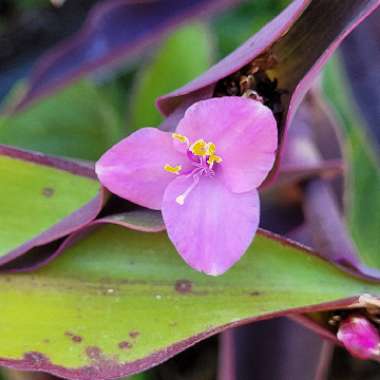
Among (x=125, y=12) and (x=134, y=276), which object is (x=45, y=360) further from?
(x=125, y=12)

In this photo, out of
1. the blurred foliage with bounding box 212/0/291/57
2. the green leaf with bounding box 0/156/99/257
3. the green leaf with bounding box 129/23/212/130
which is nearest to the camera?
the green leaf with bounding box 0/156/99/257

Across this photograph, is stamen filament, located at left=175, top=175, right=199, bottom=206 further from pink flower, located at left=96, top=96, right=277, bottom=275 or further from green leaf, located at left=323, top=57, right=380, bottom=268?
green leaf, located at left=323, top=57, right=380, bottom=268

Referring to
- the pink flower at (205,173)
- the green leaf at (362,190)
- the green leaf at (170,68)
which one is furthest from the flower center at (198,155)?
the green leaf at (170,68)

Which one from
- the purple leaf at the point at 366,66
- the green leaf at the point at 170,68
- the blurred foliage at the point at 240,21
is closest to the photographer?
the purple leaf at the point at 366,66

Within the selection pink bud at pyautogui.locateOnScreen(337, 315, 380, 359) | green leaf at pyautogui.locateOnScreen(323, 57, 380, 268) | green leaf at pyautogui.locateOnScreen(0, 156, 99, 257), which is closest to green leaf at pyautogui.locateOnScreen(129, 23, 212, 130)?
green leaf at pyautogui.locateOnScreen(323, 57, 380, 268)

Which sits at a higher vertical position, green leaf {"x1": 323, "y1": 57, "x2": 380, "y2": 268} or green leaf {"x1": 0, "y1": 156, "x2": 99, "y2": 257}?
green leaf {"x1": 323, "y1": 57, "x2": 380, "y2": 268}

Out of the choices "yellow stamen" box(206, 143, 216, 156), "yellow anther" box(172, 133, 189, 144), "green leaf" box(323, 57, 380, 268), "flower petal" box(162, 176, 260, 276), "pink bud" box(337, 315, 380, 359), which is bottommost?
"pink bud" box(337, 315, 380, 359)

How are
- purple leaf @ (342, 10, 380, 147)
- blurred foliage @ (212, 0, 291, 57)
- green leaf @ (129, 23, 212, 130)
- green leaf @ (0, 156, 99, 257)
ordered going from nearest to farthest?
green leaf @ (0, 156, 99, 257) < purple leaf @ (342, 10, 380, 147) < green leaf @ (129, 23, 212, 130) < blurred foliage @ (212, 0, 291, 57)

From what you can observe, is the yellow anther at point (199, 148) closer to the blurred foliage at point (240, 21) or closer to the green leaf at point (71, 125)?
the green leaf at point (71, 125)
